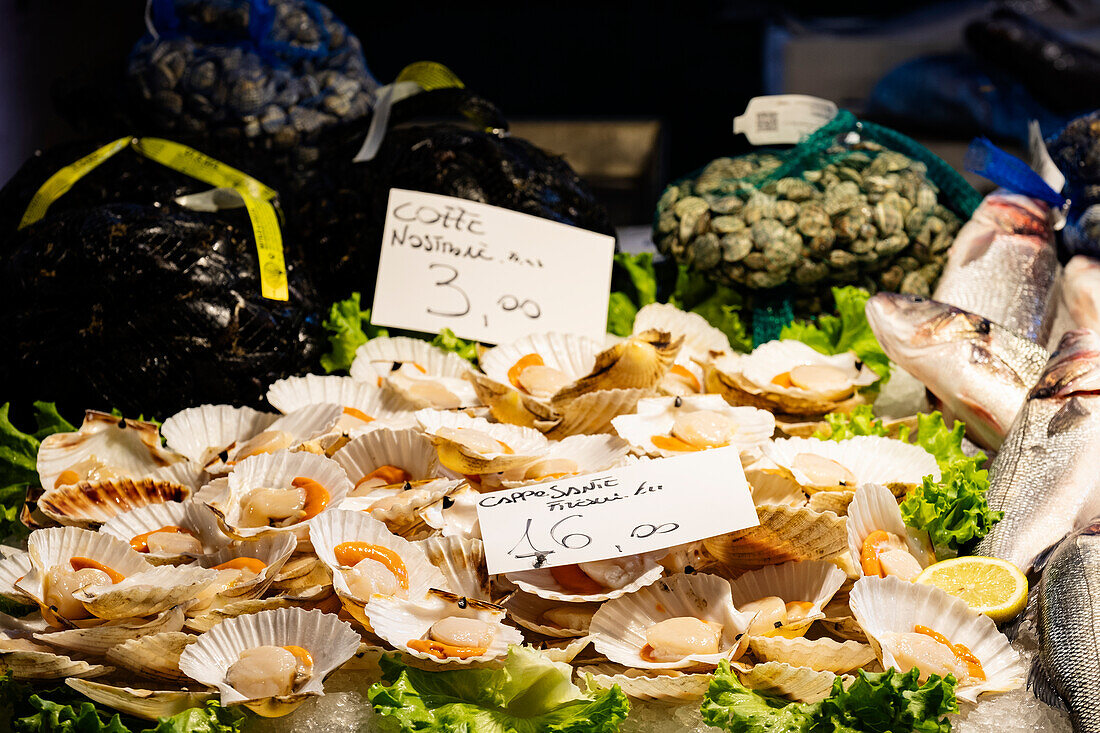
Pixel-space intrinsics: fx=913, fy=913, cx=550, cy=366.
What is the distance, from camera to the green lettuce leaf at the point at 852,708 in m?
0.79

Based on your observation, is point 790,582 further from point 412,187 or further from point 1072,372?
point 412,187

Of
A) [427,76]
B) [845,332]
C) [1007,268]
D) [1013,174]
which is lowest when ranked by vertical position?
[845,332]

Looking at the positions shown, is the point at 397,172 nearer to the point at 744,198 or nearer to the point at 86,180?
the point at 86,180

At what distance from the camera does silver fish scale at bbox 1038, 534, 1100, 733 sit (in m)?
0.86

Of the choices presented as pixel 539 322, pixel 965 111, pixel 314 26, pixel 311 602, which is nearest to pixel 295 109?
pixel 314 26

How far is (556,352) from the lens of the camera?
4.77 feet

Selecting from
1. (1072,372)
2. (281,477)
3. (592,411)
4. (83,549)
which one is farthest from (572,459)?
(1072,372)

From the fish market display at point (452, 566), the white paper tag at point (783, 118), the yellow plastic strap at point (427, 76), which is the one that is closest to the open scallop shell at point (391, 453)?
the fish market display at point (452, 566)

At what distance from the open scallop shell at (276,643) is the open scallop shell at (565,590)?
0.60ft

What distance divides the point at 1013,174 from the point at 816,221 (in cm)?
46

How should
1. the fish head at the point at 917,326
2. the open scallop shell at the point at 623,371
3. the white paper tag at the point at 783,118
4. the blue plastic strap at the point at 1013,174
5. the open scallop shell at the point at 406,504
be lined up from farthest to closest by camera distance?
1. the white paper tag at the point at 783,118
2. the blue plastic strap at the point at 1013,174
3. the fish head at the point at 917,326
4. the open scallop shell at the point at 623,371
5. the open scallop shell at the point at 406,504

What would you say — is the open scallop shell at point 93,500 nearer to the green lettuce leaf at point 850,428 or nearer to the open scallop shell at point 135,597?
the open scallop shell at point 135,597

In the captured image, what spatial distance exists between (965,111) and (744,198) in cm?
234

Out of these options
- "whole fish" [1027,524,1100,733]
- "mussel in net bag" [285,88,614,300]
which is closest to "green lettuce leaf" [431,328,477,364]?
"mussel in net bag" [285,88,614,300]
